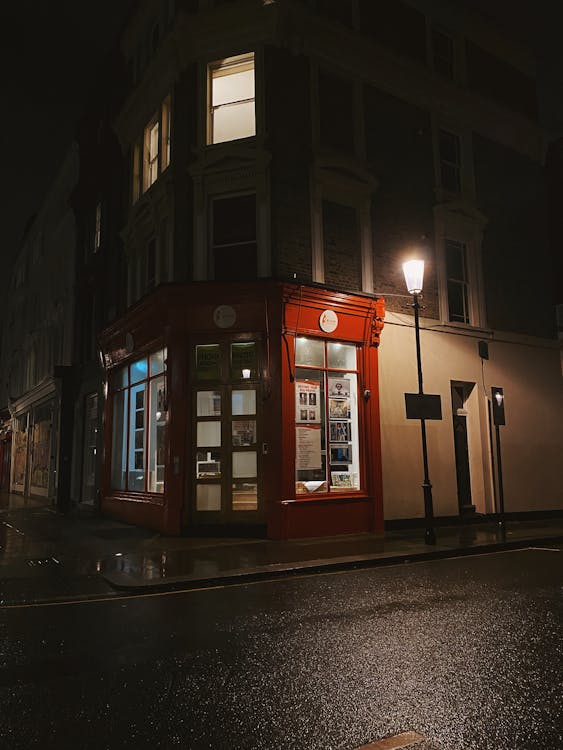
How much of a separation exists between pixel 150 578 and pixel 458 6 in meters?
18.2

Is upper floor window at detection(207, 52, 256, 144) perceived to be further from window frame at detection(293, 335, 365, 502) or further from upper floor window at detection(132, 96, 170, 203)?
window frame at detection(293, 335, 365, 502)

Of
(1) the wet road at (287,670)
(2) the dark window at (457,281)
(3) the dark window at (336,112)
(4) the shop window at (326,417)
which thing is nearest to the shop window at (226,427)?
(4) the shop window at (326,417)

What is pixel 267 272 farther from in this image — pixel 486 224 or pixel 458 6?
pixel 458 6

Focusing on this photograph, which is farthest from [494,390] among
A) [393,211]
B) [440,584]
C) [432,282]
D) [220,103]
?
[220,103]

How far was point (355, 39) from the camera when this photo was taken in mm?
14766

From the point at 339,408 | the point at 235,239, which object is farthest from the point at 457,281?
the point at 235,239

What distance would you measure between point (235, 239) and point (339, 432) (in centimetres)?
524

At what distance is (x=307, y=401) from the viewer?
12898mm

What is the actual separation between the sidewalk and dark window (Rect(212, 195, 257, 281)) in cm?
620

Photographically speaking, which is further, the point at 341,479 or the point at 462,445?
the point at 462,445

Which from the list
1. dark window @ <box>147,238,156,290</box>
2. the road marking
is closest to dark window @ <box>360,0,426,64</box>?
dark window @ <box>147,238,156,290</box>

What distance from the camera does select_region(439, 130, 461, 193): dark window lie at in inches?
659

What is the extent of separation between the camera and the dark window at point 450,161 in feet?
55.0

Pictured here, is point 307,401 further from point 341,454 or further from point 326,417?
point 341,454
